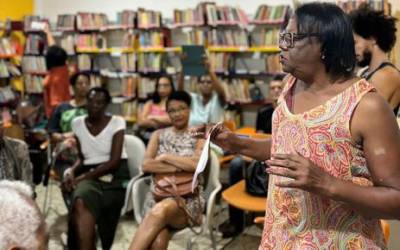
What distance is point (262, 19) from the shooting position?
6426mm

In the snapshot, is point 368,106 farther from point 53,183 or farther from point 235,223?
point 53,183

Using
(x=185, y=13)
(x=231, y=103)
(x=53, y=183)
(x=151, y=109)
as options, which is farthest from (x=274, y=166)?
(x=185, y=13)

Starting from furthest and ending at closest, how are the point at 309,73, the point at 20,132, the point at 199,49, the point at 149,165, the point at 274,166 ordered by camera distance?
1. the point at 20,132
2. the point at 199,49
3. the point at 149,165
4. the point at 309,73
5. the point at 274,166

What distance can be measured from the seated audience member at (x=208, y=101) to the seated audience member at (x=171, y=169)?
152cm

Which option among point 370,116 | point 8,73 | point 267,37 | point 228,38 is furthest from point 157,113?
point 370,116

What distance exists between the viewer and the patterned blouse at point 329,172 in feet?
4.25

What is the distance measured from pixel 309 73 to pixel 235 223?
3.11m

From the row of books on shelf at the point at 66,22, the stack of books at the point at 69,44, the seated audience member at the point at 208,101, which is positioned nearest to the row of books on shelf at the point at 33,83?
the stack of books at the point at 69,44

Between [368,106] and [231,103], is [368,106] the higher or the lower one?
the higher one

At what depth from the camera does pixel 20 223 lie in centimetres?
110

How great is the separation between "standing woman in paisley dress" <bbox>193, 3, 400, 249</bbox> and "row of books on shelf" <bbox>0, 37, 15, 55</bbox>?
23.2 ft

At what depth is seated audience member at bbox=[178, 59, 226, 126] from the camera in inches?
208

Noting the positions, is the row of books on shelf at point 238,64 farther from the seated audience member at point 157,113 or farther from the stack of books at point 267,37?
the seated audience member at point 157,113

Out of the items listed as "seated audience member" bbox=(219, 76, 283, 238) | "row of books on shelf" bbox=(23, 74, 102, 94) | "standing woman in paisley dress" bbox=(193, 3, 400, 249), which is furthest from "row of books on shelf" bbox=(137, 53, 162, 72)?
"standing woman in paisley dress" bbox=(193, 3, 400, 249)
